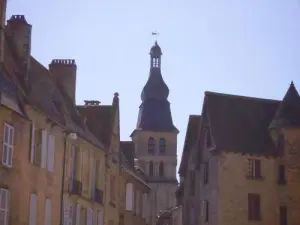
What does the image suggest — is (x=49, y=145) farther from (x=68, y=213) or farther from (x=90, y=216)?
(x=90, y=216)

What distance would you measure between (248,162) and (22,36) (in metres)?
21.2

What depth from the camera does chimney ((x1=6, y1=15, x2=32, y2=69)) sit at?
3288cm

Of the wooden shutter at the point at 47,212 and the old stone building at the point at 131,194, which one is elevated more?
the old stone building at the point at 131,194

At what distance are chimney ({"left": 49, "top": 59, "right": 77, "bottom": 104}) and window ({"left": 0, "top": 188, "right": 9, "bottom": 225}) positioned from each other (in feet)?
51.4

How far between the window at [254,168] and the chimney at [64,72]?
13686 millimetres

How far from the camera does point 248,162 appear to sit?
4878cm

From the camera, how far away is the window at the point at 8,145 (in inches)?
1075

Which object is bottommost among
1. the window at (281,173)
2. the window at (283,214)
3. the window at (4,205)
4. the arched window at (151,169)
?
the window at (4,205)

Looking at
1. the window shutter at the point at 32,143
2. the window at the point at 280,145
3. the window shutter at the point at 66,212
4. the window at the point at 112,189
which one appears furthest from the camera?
the window at the point at 280,145

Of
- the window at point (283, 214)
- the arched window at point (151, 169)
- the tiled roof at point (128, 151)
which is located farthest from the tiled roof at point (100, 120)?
the arched window at point (151, 169)

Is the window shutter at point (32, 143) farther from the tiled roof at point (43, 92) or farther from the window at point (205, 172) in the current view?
the window at point (205, 172)

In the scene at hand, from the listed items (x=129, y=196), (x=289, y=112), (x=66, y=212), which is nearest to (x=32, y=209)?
(x=66, y=212)

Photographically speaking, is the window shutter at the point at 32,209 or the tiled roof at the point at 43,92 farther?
the tiled roof at the point at 43,92

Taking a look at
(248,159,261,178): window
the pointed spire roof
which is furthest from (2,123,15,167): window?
the pointed spire roof
